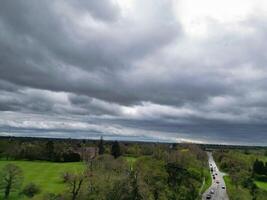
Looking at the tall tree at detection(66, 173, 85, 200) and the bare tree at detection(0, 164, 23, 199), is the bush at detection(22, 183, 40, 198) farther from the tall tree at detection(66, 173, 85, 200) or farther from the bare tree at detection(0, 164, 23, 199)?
the tall tree at detection(66, 173, 85, 200)

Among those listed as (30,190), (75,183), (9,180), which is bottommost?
(30,190)

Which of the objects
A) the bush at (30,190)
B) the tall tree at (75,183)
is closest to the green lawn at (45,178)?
the bush at (30,190)

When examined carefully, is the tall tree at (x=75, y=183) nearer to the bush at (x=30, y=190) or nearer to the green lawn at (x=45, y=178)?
the bush at (x=30, y=190)

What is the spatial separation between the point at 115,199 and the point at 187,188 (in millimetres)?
23039

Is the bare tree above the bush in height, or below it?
above

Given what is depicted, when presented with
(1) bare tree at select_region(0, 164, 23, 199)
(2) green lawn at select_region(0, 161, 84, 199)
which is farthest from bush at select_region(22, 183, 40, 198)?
(1) bare tree at select_region(0, 164, 23, 199)

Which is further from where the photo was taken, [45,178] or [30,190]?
[45,178]

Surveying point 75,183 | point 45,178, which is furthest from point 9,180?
point 45,178

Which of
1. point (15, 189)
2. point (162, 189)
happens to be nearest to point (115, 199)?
point (162, 189)

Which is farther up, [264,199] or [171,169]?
[171,169]

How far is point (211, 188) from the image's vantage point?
343ft

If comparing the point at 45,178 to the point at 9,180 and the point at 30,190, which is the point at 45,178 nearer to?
the point at 30,190

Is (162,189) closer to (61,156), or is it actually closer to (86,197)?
(86,197)

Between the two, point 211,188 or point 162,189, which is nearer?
point 162,189
